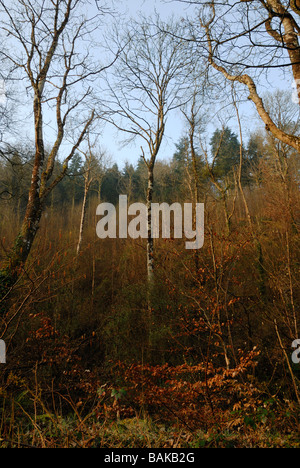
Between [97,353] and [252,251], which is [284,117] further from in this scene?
[97,353]

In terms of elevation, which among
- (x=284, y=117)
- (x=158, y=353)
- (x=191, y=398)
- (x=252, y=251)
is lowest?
(x=158, y=353)

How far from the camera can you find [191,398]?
191 inches

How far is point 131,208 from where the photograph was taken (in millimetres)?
23250

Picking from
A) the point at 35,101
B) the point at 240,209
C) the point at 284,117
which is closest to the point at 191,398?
the point at 35,101

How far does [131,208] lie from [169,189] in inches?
189

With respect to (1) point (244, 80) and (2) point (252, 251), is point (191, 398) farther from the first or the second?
(2) point (252, 251)

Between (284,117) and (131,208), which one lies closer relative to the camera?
(284,117)

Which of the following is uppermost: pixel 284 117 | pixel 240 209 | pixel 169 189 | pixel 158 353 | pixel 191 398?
pixel 284 117
